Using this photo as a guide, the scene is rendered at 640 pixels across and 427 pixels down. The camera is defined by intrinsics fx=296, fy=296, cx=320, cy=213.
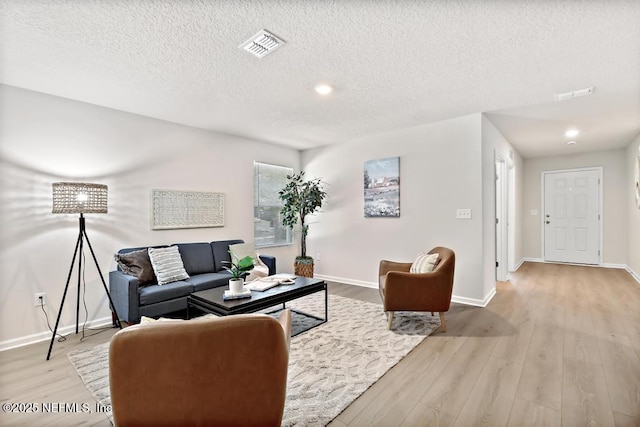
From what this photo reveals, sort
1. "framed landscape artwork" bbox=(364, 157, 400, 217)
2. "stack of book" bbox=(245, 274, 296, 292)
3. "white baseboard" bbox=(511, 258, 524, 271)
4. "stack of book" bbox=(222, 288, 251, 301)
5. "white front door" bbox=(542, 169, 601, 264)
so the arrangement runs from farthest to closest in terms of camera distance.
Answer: "white front door" bbox=(542, 169, 601, 264), "white baseboard" bbox=(511, 258, 524, 271), "framed landscape artwork" bbox=(364, 157, 400, 217), "stack of book" bbox=(245, 274, 296, 292), "stack of book" bbox=(222, 288, 251, 301)

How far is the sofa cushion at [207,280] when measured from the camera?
3.28 meters

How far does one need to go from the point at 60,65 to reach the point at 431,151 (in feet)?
13.3

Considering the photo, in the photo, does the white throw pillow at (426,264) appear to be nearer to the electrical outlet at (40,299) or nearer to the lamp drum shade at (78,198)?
the lamp drum shade at (78,198)

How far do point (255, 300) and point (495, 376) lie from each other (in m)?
1.92

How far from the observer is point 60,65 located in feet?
7.90

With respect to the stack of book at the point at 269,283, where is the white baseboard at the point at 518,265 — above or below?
below

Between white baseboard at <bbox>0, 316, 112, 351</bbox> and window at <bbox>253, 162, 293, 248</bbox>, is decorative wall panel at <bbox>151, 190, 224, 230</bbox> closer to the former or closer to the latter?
window at <bbox>253, 162, 293, 248</bbox>

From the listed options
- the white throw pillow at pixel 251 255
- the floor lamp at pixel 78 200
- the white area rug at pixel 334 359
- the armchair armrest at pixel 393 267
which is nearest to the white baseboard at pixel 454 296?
the white area rug at pixel 334 359

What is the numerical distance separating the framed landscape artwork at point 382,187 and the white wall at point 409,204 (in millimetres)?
90

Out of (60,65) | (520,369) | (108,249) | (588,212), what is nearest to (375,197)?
(520,369)

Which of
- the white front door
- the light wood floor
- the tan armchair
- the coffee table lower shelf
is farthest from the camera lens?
the white front door

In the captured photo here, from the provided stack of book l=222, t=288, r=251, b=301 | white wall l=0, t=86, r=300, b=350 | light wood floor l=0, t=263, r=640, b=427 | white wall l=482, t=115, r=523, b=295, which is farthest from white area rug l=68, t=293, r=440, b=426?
white wall l=482, t=115, r=523, b=295

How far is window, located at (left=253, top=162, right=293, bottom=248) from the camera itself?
16.4 feet

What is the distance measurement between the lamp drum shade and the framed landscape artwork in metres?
3.45
